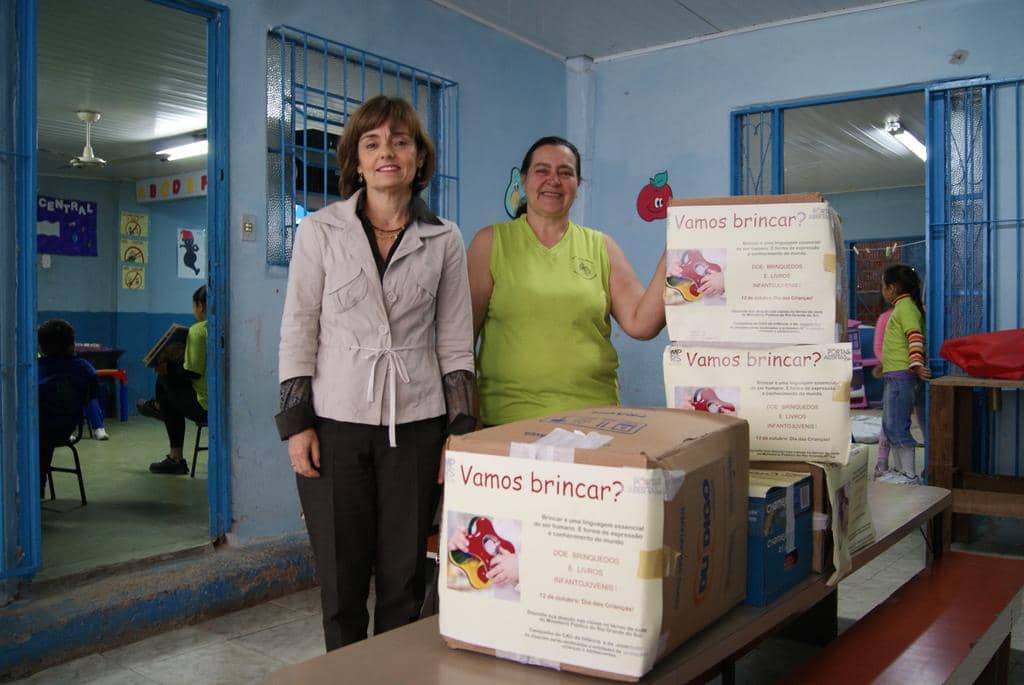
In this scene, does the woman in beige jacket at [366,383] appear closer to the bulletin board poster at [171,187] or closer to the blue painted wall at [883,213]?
the bulletin board poster at [171,187]

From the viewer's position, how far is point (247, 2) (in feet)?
11.2

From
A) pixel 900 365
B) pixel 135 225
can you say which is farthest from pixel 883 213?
pixel 135 225

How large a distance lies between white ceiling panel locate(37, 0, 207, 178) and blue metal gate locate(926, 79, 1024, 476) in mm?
3730

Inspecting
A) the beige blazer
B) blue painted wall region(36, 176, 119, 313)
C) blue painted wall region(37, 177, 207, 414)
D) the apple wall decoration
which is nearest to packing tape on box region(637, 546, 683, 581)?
the beige blazer

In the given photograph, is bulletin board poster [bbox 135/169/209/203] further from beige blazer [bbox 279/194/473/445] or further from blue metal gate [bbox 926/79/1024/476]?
beige blazer [bbox 279/194/473/445]

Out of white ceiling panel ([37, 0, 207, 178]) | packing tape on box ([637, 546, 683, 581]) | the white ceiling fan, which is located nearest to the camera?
packing tape on box ([637, 546, 683, 581])

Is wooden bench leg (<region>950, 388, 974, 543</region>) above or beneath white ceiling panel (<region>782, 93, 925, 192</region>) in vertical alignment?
beneath

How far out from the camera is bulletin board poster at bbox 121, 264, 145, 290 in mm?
9648

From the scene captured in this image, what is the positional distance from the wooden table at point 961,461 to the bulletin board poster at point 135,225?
8493mm

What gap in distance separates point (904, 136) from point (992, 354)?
551cm

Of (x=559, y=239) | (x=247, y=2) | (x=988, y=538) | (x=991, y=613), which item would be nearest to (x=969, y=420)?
(x=988, y=538)

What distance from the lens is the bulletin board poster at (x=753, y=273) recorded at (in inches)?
58.0

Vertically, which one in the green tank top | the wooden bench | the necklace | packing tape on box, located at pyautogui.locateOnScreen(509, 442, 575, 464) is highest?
the necklace

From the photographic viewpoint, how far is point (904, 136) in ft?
28.3
